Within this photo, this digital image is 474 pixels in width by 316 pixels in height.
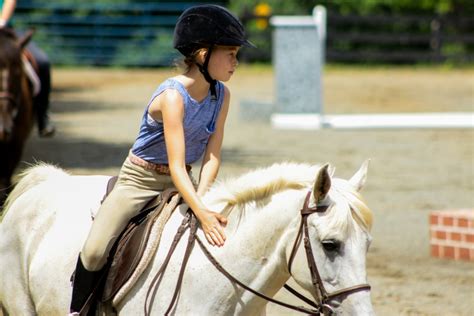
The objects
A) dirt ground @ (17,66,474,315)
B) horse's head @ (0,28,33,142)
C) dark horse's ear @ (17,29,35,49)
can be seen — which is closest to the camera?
dirt ground @ (17,66,474,315)

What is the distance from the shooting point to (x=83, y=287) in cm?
437

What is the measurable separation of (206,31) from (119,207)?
830 millimetres

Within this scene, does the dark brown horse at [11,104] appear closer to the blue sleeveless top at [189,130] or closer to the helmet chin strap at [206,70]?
the blue sleeveless top at [189,130]

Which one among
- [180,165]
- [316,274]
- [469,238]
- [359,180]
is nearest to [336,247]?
[316,274]

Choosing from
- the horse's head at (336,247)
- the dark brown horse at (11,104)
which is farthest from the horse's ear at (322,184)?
the dark brown horse at (11,104)

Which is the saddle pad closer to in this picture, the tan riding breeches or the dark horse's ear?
the tan riding breeches

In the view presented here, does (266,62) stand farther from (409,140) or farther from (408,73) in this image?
(409,140)

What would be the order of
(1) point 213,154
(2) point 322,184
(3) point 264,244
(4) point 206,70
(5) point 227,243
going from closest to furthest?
(2) point 322,184
(3) point 264,244
(5) point 227,243
(4) point 206,70
(1) point 213,154

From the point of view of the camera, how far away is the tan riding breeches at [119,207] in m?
4.33

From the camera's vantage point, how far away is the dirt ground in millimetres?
7953

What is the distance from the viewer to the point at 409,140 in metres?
16.4

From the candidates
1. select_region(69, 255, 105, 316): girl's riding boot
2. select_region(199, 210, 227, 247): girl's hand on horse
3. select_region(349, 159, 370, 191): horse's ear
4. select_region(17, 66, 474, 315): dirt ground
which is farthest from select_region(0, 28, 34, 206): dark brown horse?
select_region(349, 159, 370, 191): horse's ear

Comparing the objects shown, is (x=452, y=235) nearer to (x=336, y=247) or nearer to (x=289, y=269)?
(x=289, y=269)

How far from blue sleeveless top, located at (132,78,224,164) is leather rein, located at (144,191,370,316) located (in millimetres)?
303
